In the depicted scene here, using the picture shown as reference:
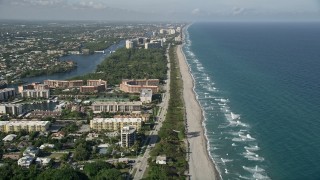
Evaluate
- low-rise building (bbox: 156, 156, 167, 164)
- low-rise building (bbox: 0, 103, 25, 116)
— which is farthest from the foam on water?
low-rise building (bbox: 0, 103, 25, 116)

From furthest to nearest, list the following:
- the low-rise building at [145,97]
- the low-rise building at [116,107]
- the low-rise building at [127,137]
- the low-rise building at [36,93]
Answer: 1. the low-rise building at [36,93]
2. the low-rise building at [145,97]
3. the low-rise building at [116,107]
4. the low-rise building at [127,137]

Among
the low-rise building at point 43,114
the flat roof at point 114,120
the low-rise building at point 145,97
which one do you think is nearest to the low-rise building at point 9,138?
the low-rise building at point 43,114

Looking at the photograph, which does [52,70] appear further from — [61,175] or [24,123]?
[61,175]

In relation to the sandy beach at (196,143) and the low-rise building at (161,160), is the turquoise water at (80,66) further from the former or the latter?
the low-rise building at (161,160)

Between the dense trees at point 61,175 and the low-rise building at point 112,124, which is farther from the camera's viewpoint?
the low-rise building at point 112,124

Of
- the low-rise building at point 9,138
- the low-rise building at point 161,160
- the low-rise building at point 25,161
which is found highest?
the low-rise building at point 161,160

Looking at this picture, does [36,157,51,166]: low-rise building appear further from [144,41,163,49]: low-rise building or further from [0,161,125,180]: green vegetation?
[144,41,163,49]: low-rise building
